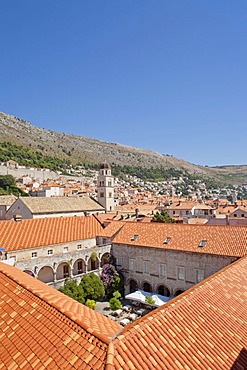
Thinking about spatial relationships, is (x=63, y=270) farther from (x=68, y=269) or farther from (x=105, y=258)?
(x=105, y=258)

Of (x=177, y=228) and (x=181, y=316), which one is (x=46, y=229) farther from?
(x=181, y=316)

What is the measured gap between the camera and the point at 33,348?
6605 millimetres

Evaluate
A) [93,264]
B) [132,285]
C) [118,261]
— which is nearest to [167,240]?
[118,261]

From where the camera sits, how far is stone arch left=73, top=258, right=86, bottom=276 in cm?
3159

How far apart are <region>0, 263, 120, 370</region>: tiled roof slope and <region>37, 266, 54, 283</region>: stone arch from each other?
20220 mm

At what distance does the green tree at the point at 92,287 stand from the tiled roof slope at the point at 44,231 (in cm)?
A: 570

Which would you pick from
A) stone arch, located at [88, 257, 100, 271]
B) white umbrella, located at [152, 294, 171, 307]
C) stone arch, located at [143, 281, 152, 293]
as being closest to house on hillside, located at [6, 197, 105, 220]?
stone arch, located at [88, 257, 100, 271]

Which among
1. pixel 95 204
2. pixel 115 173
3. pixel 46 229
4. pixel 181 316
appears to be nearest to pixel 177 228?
pixel 46 229

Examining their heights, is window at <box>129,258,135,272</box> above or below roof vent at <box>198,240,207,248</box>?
below

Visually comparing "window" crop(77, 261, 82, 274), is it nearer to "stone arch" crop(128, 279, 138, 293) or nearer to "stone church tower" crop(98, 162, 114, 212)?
"stone arch" crop(128, 279, 138, 293)

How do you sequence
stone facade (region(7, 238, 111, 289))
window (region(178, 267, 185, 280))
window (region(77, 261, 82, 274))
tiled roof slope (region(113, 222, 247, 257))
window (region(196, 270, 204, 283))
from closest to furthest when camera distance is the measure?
tiled roof slope (region(113, 222, 247, 257))
window (region(196, 270, 204, 283))
window (region(178, 267, 185, 280))
stone facade (region(7, 238, 111, 289))
window (region(77, 261, 82, 274))

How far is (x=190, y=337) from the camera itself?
7.85 metres

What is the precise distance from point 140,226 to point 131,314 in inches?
390

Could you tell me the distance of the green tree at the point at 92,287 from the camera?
26672 millimetres
